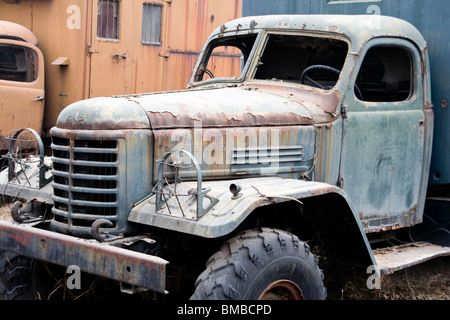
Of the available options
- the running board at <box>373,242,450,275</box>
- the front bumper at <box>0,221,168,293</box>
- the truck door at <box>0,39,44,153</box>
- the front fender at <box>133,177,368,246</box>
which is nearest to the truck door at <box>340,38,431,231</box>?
the running board at <box>373,242,450,275</box>

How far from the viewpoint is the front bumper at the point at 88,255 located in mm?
3727

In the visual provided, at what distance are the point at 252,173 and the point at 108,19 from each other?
5.90 metres

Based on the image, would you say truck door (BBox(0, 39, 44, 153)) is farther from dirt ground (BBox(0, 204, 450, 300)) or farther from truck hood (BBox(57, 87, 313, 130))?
truck hood (BBox(57, 87, 313, 130))

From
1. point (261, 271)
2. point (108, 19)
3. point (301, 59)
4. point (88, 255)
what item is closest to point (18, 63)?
point (108, 19)

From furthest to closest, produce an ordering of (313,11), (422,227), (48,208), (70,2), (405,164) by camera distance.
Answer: (70,2) → (313,11) → (422,227) → (405,164) → (48,208)

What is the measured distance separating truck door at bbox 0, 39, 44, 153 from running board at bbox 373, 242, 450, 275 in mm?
5577

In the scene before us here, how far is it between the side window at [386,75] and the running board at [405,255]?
1298 mm

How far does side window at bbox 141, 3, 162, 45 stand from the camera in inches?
402

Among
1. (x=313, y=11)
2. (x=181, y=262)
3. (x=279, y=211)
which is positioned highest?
(x=313, y=11)

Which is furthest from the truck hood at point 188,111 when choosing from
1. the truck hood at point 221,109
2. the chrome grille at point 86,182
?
the chrome grille at point 86,182
